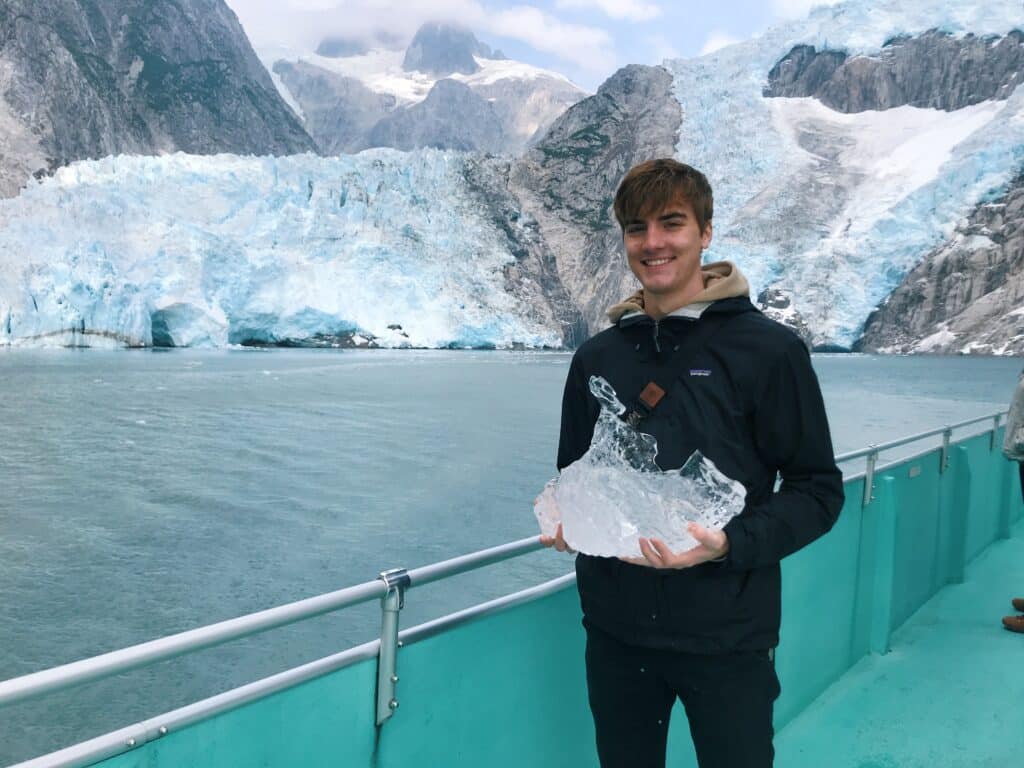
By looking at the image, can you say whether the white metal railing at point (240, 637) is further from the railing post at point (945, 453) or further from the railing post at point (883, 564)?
the railing post at point (945, 453)

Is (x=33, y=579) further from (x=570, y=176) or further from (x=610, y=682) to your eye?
(x=570, y=176)

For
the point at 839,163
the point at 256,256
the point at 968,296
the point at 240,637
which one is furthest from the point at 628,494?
the point at 839,163

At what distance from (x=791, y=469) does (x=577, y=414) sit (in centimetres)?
37

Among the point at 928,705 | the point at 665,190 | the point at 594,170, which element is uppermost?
the point at 594,170

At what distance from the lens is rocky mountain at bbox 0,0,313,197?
187ft

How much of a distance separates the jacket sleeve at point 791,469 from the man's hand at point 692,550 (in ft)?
0.08

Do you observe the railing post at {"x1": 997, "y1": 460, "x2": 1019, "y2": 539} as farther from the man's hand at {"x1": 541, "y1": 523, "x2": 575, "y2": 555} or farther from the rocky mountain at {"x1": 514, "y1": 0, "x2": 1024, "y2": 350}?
the rocky mountain at {"x1": 514, "y1": 0, "x2": 1024, "y2": 350}

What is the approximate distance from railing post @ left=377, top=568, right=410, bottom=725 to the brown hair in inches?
26.9

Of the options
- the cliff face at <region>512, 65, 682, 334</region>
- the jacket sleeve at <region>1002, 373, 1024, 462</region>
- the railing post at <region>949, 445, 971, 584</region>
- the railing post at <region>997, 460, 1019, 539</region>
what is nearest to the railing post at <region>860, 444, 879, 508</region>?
the jacket sleeve at <region>1002, 373, 1024, 462</region>

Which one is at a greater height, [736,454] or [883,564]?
[736,454]

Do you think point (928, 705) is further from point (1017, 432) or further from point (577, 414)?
point (577, 414)

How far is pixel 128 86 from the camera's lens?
236 ft

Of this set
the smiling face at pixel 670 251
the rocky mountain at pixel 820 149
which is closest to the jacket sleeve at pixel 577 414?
the smiling face at pixel 670 251

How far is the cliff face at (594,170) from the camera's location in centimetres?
6375
